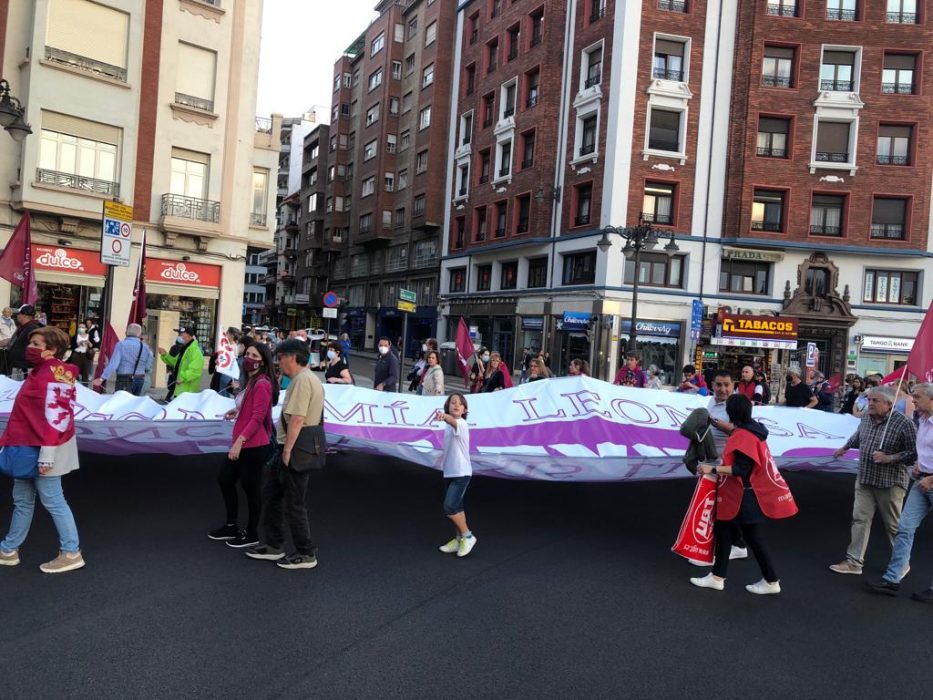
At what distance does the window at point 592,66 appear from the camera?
33094 millimetres

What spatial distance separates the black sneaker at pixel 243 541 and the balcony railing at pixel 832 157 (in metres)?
32.4

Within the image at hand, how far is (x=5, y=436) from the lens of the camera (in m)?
5.34

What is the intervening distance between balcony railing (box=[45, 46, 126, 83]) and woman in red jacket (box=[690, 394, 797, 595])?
21.1m

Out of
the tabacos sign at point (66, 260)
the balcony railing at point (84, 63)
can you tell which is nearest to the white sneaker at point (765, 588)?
the tabacos sign at point (66, 260)

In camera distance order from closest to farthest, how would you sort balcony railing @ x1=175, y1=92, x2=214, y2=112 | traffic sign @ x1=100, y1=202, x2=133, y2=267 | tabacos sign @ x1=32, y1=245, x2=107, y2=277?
traffic sign @ x1=100, y1=202, x2=133, y2=267
tabacos sign @ x1=32, y1=245, x2=107, y2=277
balcony railing @ x1=175, y1=92, x2=214, y2=112

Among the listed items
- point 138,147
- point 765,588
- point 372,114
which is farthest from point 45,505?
point 372,114

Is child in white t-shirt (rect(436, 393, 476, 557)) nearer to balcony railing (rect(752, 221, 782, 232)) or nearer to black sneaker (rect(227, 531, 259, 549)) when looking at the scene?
black sneaker (rect(227, 531, 259, 549))

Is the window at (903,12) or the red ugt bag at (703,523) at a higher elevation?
the window at (903,12)

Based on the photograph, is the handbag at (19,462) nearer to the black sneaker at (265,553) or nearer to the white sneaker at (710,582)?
the black sneaker at (265,553)

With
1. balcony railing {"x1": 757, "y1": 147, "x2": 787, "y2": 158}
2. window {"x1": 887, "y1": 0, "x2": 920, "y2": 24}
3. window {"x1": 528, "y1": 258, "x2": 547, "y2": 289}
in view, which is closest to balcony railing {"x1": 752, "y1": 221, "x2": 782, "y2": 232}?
balcony railing {"x1": 757, "y1": 147, "x2": 787, "y2": 158}

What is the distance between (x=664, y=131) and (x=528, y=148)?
7.76 m

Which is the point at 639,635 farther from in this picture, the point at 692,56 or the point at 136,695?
the point at 692,56

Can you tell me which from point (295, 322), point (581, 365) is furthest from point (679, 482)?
point (295, 322)

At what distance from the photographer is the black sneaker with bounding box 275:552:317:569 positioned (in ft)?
19.3
